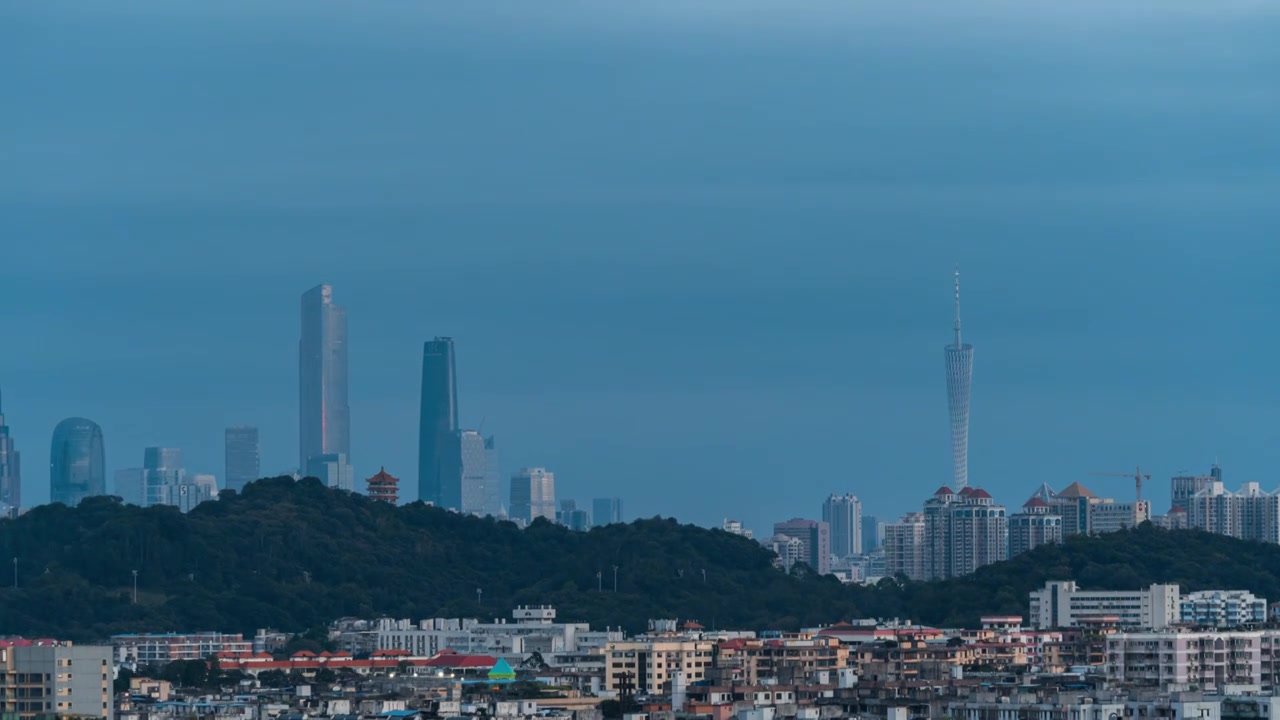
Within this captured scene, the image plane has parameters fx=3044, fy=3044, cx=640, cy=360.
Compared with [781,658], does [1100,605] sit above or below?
→ above

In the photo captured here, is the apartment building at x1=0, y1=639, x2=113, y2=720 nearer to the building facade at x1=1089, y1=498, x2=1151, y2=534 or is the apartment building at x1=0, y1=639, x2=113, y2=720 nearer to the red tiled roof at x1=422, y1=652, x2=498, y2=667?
the red tiled roof at x1=422, y1=652, x2=498, y2=667

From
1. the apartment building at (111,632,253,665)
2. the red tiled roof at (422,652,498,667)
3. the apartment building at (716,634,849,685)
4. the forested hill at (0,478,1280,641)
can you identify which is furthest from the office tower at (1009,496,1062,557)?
the apartment building at (716,634,849,685)

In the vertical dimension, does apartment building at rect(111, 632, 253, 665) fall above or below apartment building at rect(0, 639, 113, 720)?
below

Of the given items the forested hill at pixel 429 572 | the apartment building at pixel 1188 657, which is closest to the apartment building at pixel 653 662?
the apartment building at pixel 1188 657

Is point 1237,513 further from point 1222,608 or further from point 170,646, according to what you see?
point 170,646

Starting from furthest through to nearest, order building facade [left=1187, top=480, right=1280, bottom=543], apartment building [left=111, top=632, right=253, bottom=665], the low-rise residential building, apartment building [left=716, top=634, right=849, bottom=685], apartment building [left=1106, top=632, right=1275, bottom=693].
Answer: building facade [left=1187, top=480, right=1280, bottom=543] → the low-rise residential building → apartment building [left=111, top=632, right=253, bottom=665] → apartment building [left=716, top=634, right=849, bottom=685] → apartment building [left=1106, top=632, right=1275, bottom=693]

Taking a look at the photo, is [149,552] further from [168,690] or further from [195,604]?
[168,690]

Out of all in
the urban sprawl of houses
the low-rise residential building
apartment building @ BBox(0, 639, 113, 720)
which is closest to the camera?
apartment building @ BBox(0, 639, 113, 720)

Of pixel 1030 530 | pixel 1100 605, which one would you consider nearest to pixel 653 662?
pixel 1100 605
